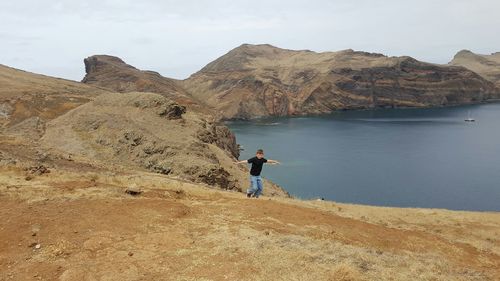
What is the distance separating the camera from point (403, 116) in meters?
186

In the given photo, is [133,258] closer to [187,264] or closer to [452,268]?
[187,264]

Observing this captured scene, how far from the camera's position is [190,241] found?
14.5 m

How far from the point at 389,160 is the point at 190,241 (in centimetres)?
8416

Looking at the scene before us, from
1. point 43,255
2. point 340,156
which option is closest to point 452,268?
point 43,255

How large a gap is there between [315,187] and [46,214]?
2306 inches

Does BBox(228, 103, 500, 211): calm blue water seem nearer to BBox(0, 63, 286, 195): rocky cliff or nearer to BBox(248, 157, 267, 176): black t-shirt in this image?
BBox(0, 63, 286, 195): rocky cliff

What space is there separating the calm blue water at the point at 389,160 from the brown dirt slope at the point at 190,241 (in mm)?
45848

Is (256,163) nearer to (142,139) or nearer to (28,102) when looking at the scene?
(142,139)

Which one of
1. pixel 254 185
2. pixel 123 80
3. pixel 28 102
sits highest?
pixel 123 80

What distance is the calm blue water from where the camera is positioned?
66062mm

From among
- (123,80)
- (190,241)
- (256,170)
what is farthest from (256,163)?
(123,80)

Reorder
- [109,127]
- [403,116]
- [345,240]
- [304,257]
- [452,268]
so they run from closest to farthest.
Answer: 1. [304,257]
2. [452,268]
3. [345,240]
4. [109,127]
5. [403,116]

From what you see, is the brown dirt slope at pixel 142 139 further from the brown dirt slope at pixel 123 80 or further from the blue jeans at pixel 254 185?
the brown dirt slope at pixel 123 80

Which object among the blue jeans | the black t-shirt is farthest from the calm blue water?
the black t-shirt
